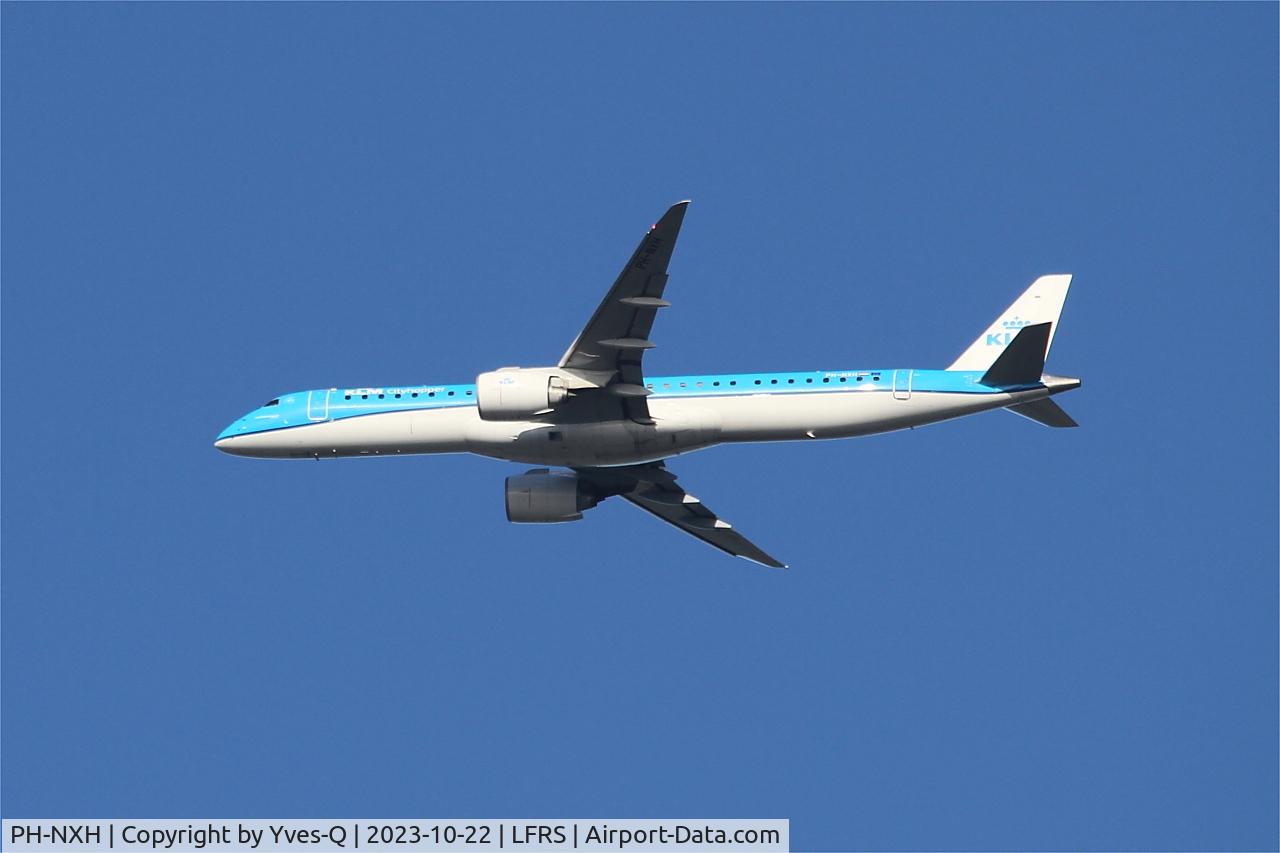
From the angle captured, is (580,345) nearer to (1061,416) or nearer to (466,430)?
(466,430)

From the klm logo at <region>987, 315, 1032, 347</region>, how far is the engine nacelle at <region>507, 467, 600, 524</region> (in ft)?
38.7

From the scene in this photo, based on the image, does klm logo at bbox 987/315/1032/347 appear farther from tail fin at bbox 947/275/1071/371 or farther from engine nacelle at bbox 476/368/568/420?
engine nacelle at bbox 476/368/568/420

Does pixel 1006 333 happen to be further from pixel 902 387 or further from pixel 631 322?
pixel 631 322

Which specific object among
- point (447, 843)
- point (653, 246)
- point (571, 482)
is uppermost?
point (653, 246)

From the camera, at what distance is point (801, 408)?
48625 millimetres

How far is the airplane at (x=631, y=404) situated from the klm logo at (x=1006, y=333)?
0.04 meters

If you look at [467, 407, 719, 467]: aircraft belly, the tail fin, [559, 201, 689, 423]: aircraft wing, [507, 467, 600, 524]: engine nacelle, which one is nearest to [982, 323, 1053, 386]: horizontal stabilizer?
the tail fin

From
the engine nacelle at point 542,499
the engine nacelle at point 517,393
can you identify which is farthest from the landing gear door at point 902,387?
the engine nacelle at point 542,499

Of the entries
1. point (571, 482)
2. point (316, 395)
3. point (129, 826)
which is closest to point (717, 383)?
point (571, 482)

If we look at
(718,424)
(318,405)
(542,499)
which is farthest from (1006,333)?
(318,405)

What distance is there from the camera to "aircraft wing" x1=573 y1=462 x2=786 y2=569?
2137 inches

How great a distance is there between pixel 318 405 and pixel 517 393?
7106mm

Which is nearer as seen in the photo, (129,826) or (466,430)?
(129,826)

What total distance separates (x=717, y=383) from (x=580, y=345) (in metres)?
4.26
